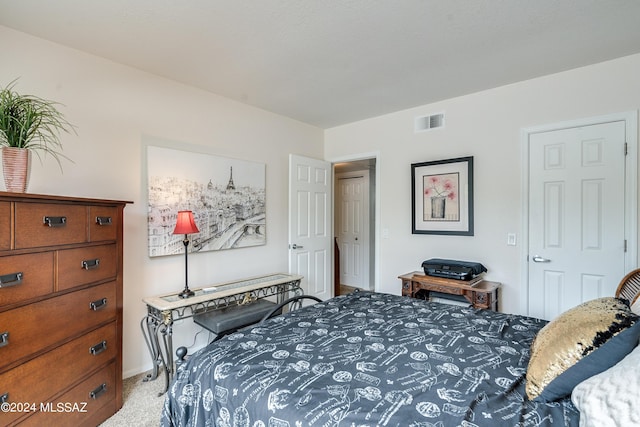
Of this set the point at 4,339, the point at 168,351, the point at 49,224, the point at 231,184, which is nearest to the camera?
the point at 4,339

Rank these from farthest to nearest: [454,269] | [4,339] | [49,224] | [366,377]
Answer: [454,269] < [49,224] < [4,339] < [366,377]

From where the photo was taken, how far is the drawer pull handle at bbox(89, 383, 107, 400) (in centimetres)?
187

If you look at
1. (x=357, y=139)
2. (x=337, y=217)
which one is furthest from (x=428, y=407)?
(x=337, y=217)

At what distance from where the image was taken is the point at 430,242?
11.2 ft

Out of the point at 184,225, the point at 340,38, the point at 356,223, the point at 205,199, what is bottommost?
the point at 356,223

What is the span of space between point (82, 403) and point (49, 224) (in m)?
1.09

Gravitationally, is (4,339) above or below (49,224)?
below

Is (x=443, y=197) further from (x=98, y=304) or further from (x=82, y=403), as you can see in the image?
(x=82, y=403)

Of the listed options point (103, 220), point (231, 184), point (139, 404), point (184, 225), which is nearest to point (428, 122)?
point (231, 184)

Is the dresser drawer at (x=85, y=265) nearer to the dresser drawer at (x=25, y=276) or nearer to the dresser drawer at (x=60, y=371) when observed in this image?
the dresser drawer at (x=25, y=276)

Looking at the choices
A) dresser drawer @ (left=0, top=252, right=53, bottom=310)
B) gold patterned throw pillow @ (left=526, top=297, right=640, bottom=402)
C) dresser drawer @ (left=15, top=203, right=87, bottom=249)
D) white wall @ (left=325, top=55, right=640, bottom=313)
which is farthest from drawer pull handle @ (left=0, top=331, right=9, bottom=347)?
white wall @ (left=325, top=55, right=640, bottom=313)

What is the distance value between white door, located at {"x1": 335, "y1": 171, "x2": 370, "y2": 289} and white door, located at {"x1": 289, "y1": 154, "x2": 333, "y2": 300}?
53.1 inches

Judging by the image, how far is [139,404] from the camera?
2.16m

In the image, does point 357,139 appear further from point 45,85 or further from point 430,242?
point 45,85
